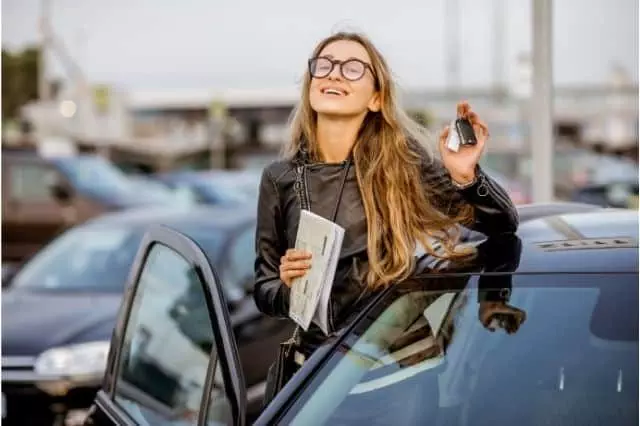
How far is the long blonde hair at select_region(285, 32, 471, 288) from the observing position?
8.95 feet

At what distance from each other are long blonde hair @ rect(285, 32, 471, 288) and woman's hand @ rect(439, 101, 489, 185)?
14 cm

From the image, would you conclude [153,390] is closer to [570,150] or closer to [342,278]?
[342,278]

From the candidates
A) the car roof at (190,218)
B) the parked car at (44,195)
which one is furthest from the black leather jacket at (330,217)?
the parked car at (44,195)

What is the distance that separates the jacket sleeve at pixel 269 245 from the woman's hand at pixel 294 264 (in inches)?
→ 5.1

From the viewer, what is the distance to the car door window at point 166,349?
3.50 metres

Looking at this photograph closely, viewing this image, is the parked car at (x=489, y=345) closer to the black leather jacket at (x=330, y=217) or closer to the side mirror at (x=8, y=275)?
the black leather jacket at (x=330, y=217)

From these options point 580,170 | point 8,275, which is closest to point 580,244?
point 8,275

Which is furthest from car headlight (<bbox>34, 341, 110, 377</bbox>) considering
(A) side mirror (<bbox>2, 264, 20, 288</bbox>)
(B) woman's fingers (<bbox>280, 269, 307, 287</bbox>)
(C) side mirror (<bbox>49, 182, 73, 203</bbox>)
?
(C) side mirror (<bbox>49, 182, 73, 203</bbox>)

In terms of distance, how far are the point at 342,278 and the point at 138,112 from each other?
48698 millimetres

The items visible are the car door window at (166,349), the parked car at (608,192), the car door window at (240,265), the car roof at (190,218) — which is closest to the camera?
the car door window at (166,349)

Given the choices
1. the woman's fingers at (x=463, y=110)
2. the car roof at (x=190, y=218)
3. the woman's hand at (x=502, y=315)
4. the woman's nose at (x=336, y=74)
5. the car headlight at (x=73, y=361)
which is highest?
the woman's nose at (x=336, y=74)

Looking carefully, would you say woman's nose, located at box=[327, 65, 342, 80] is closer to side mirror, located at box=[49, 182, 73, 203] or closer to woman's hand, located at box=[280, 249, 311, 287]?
woman's hand, located at box=[280, 249, 311, 287]

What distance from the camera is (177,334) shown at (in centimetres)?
462

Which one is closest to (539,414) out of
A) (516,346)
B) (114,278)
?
(516,346)
